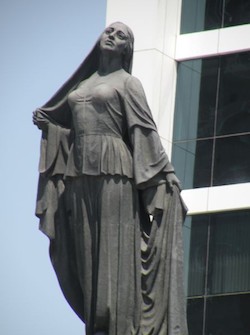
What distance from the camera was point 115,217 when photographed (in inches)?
1177

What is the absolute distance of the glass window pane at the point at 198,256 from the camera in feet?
157

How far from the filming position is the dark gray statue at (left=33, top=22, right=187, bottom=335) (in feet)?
97.9

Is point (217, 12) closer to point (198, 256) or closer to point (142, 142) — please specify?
point (198, 256)

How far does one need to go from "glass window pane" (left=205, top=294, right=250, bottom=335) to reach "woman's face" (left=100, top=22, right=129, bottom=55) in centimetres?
1686

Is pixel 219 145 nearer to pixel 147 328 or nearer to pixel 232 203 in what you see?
pixel 232 203

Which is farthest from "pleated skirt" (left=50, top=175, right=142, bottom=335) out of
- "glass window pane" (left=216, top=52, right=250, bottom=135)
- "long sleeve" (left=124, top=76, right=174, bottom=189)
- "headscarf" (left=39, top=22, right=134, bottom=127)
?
"glass window pane" (left=216, top=52, right=250, bottom=135)

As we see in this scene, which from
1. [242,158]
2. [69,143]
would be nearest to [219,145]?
[242,158]

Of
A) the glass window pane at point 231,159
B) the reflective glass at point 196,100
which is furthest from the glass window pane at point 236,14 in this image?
the glass window pane at point 231,159

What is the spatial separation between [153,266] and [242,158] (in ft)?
60.9

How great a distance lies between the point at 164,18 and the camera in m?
50.7

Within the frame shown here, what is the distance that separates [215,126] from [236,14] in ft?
7.81

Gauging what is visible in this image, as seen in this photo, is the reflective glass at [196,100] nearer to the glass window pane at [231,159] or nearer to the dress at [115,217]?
the glass window pane at [231,159]

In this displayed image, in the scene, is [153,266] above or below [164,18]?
below

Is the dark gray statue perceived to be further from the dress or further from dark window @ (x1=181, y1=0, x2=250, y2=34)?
dark window @ (x1=181, y1=0, x2=250, y2=34)
